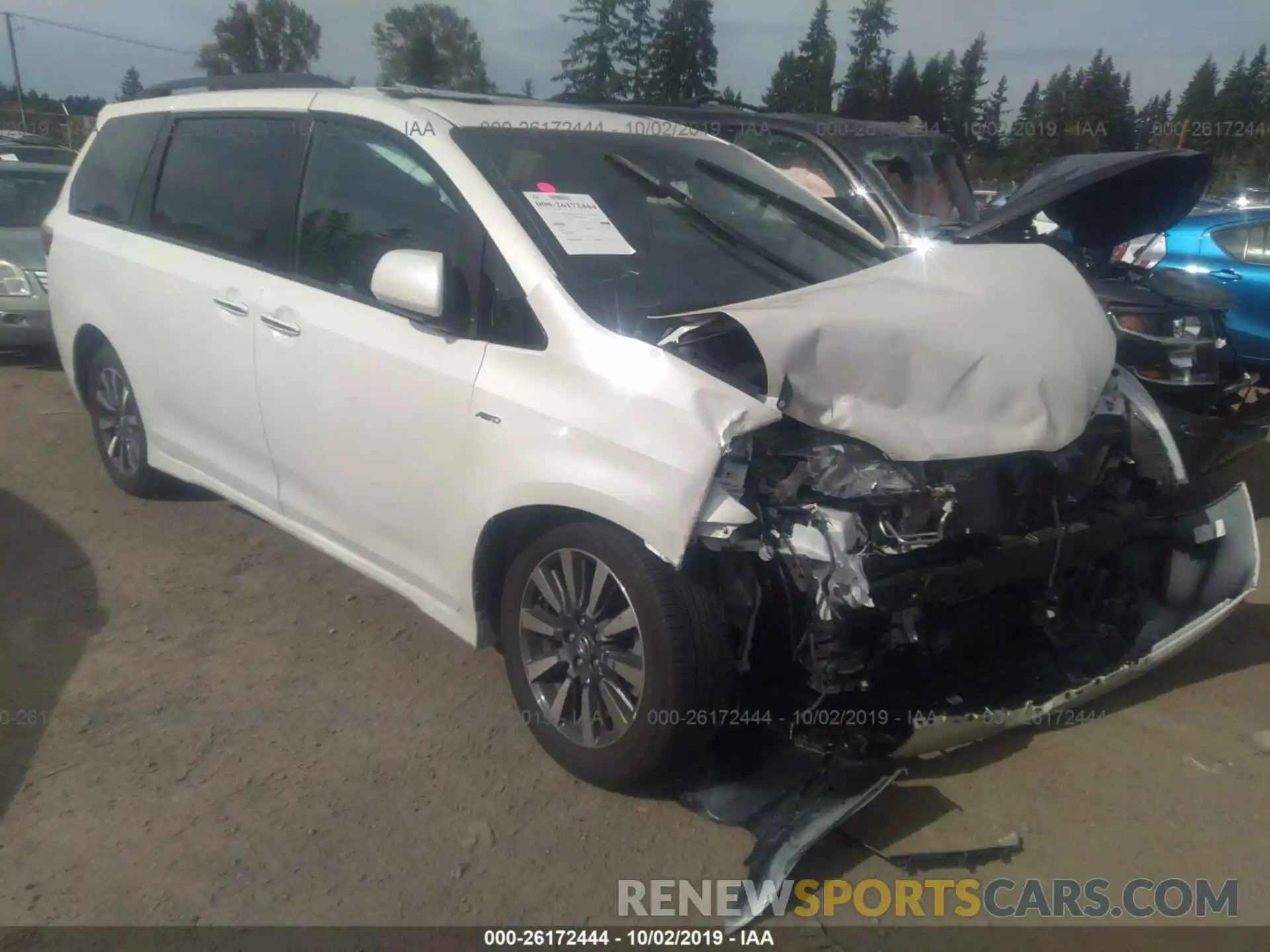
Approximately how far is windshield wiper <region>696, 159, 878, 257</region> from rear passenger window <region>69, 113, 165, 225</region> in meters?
2.63

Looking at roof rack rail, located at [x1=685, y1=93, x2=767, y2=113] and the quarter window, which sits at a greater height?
roof rack rail, located at [x1=685, y1=93, x2=767, y2=113]

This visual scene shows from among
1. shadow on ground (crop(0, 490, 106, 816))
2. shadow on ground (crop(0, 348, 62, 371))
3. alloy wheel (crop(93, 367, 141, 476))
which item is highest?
alloy wheel (crop(93, 367, 141, 476))

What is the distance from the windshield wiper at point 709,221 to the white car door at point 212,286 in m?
1.30

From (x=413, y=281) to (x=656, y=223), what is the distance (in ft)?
2.87

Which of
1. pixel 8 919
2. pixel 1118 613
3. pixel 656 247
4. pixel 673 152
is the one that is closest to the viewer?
pixel 8 919

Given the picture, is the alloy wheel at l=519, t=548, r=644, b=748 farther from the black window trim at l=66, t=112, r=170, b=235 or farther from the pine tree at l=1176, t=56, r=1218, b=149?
the pine tree at l=1176, t=56, r=1218, b=149

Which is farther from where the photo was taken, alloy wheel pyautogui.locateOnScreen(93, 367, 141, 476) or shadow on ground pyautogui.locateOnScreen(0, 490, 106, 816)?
alloy wheel pyautogui.locateOnScreen(93, 367, 141, 476)

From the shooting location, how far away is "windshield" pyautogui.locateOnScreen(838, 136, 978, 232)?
6645mm

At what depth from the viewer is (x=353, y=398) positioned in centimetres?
332

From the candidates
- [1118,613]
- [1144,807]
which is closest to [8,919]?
[1144,807]

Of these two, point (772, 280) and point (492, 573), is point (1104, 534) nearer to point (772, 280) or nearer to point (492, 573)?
point (772, 280)

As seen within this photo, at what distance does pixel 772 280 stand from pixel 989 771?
1733 mm

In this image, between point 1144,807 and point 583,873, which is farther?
point 1144,807
